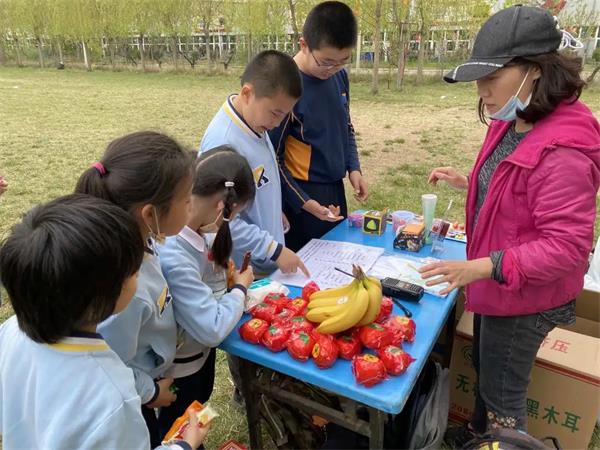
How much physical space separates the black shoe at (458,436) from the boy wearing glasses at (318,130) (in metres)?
1.20

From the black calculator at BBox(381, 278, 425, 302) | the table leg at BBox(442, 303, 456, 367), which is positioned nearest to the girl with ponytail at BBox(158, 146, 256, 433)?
the black calculator at BBox(381, 278, 425, 302)

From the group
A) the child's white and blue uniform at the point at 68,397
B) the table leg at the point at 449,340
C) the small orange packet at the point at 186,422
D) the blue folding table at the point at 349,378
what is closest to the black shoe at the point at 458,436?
the table leg at the point at 449,340

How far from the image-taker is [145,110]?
1161cm

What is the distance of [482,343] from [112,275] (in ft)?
4.54

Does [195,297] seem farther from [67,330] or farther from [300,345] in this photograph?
[67,330]

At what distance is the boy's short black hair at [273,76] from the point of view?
6.51 feet

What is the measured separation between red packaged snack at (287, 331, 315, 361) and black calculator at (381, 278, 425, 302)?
437mm

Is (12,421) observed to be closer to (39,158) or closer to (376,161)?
(376,161)

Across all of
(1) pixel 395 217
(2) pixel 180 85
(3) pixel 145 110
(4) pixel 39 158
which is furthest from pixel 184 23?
(1) pixel 395 217

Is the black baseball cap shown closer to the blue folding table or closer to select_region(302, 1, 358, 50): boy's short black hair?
the blue folding table

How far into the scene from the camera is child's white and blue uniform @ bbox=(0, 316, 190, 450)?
3.07 ft

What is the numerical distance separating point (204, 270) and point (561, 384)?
161 centimetres

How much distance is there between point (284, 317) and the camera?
156 centimetres

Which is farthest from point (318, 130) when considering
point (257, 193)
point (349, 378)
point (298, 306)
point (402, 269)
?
point (349, 378)
